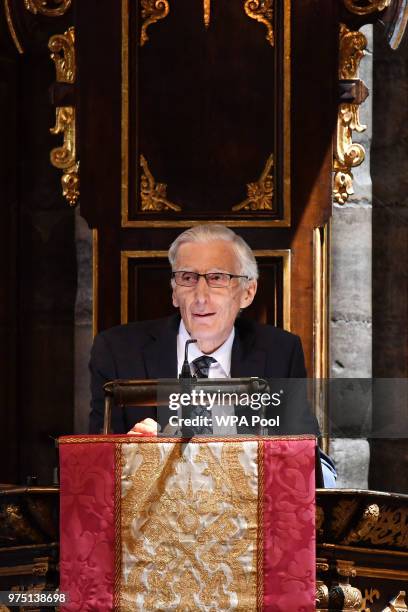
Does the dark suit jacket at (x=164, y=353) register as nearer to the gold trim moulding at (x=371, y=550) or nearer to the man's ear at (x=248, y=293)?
the man's ear at (x=248, y=293)

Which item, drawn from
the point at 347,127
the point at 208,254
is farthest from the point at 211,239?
the point at 347,127

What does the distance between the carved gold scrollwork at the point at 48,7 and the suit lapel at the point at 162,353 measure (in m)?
1.60

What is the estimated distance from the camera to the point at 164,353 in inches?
176

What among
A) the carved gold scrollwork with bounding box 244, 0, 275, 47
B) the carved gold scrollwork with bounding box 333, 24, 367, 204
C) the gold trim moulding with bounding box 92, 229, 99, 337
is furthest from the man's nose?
the carved gold scrollwork with bounding box 244, 0, 275, 47

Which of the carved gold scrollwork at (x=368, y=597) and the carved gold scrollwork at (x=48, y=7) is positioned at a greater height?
the carved gold scrollwork at (x=48, y=7)

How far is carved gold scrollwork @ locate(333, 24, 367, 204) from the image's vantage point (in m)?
5.42

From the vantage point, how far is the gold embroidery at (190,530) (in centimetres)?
341

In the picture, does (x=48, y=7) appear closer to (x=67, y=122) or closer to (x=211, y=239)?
(x=67, y=122)

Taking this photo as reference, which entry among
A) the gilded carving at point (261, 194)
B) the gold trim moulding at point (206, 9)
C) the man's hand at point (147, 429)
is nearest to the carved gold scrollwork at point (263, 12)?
the gold trim moulding at point (206, 9)

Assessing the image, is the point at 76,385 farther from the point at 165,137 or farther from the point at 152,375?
the point at 152,375

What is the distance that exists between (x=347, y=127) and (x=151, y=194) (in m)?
0.83

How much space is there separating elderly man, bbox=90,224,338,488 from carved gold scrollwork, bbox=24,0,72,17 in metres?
1.47

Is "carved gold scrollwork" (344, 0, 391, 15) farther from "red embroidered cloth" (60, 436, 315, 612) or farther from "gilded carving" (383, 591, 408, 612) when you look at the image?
"gilded carving" (383, 591, 408, 612)

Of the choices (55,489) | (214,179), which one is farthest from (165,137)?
(55,489)
